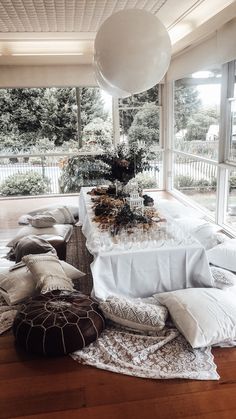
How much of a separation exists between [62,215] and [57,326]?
296 centimetres

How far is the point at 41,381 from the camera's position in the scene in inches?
72.4

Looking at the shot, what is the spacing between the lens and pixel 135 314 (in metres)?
2.17

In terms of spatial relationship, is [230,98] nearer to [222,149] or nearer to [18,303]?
[222,149]

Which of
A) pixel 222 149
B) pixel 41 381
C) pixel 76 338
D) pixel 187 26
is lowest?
pixel 41 381

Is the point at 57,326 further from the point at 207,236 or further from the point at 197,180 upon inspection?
the point at 197,180

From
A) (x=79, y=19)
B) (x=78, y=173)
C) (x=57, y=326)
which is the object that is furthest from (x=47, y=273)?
(x=78, y=173)

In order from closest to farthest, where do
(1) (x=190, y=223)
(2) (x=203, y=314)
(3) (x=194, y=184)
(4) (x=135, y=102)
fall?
(2) (x=203, y=314), (1) (x=190, y=223), (3) (x=194, y=184), (4) (x=135, y=102)

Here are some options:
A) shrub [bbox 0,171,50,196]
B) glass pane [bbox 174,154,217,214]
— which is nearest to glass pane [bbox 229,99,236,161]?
glass pane [bbox 174,154,217,214]

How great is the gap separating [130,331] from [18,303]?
2.83 feet

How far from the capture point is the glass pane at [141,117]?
276 inches

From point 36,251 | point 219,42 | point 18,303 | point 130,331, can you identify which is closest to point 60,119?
point 219,42

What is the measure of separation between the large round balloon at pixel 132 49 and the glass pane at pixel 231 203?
272cm

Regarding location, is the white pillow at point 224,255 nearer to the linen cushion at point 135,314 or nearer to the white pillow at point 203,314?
the white pillow at point 203,314

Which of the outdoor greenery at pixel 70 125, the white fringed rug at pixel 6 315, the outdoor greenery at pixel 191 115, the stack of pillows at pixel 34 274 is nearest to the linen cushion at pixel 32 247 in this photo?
the stack of pillows at pixel 34 274
